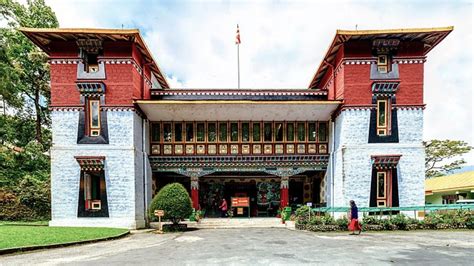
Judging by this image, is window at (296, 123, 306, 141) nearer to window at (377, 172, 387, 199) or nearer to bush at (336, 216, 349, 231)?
window at (377, 172, 387, 199)

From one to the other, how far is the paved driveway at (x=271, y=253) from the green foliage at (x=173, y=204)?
12.6 ft

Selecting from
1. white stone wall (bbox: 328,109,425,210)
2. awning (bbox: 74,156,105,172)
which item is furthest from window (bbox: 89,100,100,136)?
white stone wall (bbox: 328,109,425,210)

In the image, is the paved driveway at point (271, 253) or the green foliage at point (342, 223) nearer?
the paved driveway at point (271, 253)

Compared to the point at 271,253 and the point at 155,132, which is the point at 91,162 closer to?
the point at 155,132

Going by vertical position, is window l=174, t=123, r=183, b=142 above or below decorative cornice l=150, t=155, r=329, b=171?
above

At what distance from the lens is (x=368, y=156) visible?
1758 cm

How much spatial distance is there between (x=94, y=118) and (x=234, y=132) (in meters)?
8.21

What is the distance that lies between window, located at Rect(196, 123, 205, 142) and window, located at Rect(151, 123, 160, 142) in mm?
2471

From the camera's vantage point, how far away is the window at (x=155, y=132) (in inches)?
810

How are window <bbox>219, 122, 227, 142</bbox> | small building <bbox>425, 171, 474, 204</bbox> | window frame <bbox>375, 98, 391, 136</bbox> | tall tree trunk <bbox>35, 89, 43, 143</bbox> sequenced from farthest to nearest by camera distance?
tall tree trunk <bbox>35, 89, 43, 143</bbox>
small building <bbox>425, 171, 474, 204</bbox>
window <bbox>219, 122, 227, 142</bbox>
window frame <bbox>375, 98, 391, 136</bbox>

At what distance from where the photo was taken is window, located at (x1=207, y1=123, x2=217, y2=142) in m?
20.6

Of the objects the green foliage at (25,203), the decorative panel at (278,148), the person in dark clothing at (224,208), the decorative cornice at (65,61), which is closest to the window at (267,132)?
the decorative panel at (278,148)

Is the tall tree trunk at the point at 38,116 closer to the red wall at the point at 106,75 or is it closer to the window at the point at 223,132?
the red wall at the point at 106,75

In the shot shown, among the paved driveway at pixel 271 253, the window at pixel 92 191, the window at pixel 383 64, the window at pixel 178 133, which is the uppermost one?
the window at pixel 383 64
